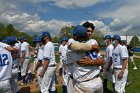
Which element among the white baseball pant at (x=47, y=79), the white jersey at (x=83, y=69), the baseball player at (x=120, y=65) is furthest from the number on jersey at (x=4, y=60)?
the baseball player at (x=120, y=65)

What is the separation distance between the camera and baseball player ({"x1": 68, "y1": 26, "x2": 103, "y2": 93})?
5.02m

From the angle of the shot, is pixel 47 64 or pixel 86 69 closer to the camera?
pixel 86 69

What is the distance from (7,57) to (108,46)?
20.4 ft

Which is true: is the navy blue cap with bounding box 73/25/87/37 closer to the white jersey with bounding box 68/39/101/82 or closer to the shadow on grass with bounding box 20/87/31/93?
the white jersey with bounding box 68/39/101/82

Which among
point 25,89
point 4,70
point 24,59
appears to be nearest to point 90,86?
point 4,70

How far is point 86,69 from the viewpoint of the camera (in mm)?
5066

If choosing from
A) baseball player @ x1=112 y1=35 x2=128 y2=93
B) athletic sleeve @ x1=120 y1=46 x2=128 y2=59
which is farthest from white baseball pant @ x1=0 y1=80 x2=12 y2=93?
athletic sleeve @ x1=120 y1=46 x2=128 y2=59

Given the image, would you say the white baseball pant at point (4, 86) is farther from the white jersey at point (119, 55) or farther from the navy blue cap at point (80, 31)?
the white jersey at point (119, 55)

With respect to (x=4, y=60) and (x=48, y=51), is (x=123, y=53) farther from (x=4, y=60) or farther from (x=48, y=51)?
(x=4, y=60)

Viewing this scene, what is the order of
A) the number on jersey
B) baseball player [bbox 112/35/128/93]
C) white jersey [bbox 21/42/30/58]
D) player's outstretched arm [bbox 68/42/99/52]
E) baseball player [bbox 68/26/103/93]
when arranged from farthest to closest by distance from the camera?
1. white jersey [bbox 21/42/30/58]
2. baseball player [bbox 112/35/128/93]
3. the number on jersey
4. baseball player [bbox 68/26/103/93]
5. player's outstretched arm [bbox 68/42/99/52]

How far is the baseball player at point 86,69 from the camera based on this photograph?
5.02 meters

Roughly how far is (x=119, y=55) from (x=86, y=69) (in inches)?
157

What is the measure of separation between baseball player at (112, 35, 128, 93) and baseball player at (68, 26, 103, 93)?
11.5ft

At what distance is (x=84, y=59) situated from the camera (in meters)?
5.03
